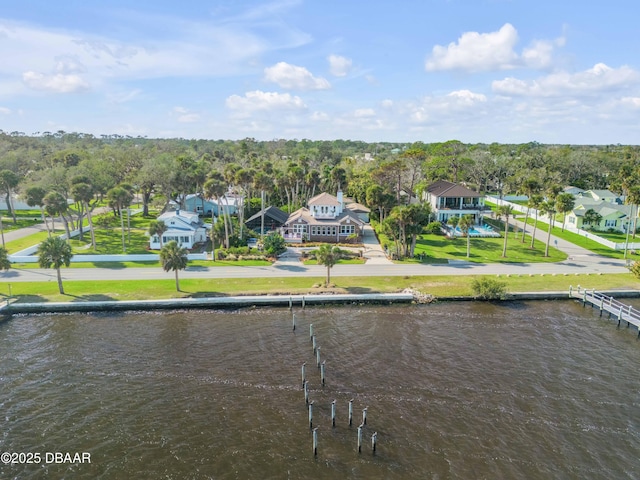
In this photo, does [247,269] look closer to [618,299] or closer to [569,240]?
[618,299]

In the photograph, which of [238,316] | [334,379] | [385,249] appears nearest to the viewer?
[334,379]

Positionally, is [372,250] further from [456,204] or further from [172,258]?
[172,258]

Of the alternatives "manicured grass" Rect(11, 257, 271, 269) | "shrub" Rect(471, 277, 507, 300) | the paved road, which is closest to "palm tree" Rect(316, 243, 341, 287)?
the paved road

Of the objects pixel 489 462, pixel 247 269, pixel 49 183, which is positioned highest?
pixel 49 183

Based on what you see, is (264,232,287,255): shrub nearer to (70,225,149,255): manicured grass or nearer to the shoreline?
the shoreline

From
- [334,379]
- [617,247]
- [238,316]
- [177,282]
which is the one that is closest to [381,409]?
[334,379]
